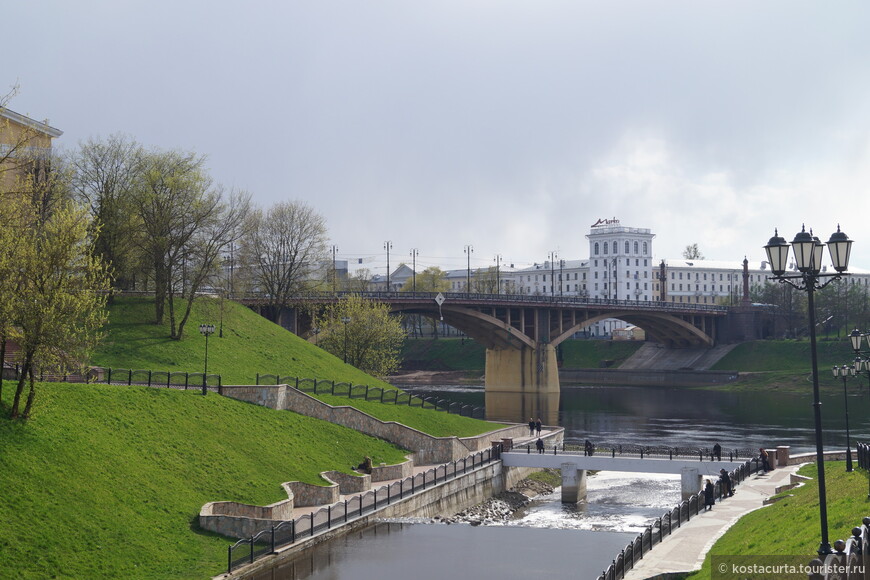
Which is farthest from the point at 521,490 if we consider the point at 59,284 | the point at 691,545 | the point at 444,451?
the point at 59,284

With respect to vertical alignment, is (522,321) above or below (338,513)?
above

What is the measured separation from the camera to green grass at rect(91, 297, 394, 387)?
53.1 meters

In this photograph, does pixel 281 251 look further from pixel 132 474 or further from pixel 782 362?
pixel 782 362

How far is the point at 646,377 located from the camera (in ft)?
454

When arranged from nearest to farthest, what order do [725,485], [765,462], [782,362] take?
[725,485]
[765,462]
[782,362]

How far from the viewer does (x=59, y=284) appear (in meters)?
30.0

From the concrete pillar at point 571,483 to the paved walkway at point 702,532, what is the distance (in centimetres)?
848

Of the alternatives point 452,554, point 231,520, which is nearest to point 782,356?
point 452,554

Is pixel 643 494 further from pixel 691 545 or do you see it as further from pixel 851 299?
pixel 851 299

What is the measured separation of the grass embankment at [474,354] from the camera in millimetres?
149750

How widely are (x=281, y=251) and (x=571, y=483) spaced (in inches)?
1750

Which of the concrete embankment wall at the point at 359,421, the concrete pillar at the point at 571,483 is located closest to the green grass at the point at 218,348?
the concrete embankment wall at the point at 359,421

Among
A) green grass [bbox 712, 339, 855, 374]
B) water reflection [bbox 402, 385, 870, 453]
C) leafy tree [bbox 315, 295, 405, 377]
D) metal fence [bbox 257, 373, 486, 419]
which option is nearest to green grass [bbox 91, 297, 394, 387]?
metal fence [bbox 257, 373, 486, 419]

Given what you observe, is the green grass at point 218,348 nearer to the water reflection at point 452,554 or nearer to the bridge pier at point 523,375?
the water reflection at point 452,554
